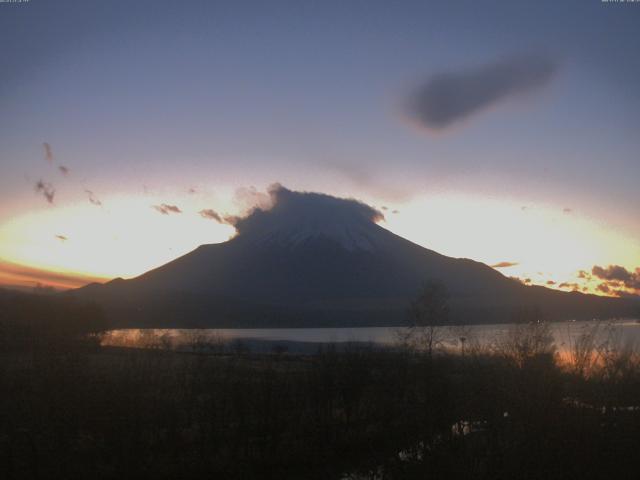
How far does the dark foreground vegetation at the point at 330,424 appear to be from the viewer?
36.3 feet

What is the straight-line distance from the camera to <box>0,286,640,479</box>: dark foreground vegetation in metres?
11.1

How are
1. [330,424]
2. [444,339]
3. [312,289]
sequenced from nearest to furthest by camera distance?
[330,424] → [444,339] → [312,289]

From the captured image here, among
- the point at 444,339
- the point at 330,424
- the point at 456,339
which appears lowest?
the point at 330,424

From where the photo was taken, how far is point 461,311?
4695 inches

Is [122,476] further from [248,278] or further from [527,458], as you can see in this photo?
[248,278]

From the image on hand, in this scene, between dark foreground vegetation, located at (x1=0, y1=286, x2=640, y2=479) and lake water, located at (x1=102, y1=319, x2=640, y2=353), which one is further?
lake water, located at (x1=102, y1=319, x2=640, y2=353)

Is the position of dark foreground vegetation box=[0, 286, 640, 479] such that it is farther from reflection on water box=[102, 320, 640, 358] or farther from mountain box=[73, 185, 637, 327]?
mountain box=[73, 185, 637, 327]

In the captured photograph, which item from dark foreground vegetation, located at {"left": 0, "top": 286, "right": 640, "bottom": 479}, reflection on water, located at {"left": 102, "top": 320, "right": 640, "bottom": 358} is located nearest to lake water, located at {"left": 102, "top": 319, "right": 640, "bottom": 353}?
reflection on water, located at {"left": 102, "top": 320, "right": 640, "bottom": 358}

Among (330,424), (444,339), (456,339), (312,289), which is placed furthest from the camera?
(312,289)

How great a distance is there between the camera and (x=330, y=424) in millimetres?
17344

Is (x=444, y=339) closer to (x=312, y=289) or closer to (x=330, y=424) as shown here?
(x=330, y=424)

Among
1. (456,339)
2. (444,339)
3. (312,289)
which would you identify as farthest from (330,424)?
(312,289)

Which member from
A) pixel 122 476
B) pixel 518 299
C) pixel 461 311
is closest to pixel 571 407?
A: pixel 122 476

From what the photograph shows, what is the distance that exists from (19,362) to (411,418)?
49.7 feet
